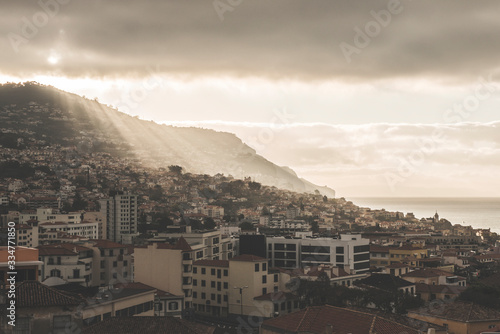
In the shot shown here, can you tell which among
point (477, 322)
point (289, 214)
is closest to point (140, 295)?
point (477, 322)

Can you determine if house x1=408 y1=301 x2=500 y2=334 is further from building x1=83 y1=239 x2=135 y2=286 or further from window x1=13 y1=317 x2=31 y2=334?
building x1=83 y1=239 x2=135 y2=286

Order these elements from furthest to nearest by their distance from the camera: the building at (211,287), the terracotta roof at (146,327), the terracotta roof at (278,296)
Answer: the building at (211,287) → the terracotta roof at (278,296) → the terracotta roof at (146,327)

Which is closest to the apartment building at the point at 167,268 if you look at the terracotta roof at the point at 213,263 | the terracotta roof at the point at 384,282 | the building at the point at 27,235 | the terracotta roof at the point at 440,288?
the terracotta roof at the point at 213,263

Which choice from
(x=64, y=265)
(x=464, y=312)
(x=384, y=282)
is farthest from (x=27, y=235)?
(x=464, y=312)

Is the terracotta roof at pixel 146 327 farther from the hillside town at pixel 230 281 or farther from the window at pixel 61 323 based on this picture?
the window at pixel 61 323

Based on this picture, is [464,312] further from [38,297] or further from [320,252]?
[320,252]

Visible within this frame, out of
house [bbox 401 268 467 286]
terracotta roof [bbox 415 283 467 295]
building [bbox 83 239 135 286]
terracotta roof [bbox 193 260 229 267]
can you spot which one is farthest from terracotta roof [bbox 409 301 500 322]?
building [bbox 83 239 135 286]

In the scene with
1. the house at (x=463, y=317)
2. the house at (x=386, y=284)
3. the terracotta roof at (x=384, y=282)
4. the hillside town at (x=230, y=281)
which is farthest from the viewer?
the terracotta roof at (x=384, y=282)
